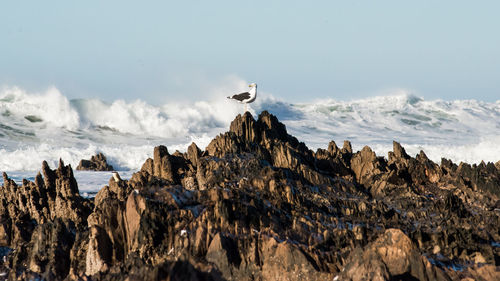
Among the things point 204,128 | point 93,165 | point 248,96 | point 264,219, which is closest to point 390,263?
point 264,219

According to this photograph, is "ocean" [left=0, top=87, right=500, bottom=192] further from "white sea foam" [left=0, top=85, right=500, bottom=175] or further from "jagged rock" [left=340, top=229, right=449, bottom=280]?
"jagged rock" [left=340, top=229, right=449, bottom=280]

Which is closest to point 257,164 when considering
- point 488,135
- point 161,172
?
point 161,172

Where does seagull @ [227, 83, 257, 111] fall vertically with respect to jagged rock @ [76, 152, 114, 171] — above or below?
above

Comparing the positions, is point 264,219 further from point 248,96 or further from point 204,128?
point 204,128

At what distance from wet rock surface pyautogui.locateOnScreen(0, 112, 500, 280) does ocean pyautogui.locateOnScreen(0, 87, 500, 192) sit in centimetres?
4747

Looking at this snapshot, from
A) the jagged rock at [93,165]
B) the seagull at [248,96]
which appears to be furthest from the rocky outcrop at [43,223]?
the jagged rock at [93,165]

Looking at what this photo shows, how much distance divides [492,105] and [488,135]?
47.0 meters

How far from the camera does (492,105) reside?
7259 inches

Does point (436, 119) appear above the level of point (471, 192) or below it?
above

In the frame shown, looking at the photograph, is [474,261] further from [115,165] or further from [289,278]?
[115,165]

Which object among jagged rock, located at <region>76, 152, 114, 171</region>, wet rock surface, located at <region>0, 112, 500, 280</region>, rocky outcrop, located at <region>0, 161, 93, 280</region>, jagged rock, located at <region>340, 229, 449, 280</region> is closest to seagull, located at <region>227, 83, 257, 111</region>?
wet rock surface, located at <region>0, 112, 500, 280</region>

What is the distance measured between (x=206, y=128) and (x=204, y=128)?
488 millimetres

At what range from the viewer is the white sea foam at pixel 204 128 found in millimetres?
98688

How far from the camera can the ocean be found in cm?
9812
